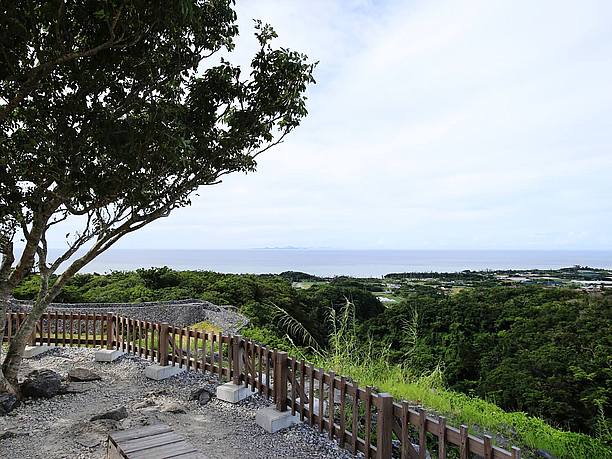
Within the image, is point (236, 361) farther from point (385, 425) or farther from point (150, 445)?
point (385, 425)

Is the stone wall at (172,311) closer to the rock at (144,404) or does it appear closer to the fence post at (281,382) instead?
the rock at (144,404)

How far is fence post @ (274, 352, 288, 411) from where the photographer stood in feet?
17.9

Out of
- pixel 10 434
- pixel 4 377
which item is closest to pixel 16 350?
pixel 4 377

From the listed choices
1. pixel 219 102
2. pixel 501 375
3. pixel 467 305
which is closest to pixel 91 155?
pixel 219 102

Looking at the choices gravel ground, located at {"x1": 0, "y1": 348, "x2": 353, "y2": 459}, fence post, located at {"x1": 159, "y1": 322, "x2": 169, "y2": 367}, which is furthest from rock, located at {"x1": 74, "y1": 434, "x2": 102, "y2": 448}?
fence post, located at {"x1": 159, "y1": 322, "x2": 169, "y2": 367}

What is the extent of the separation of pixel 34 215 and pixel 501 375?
13.3 meters

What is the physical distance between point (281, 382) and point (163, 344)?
10.2 feet

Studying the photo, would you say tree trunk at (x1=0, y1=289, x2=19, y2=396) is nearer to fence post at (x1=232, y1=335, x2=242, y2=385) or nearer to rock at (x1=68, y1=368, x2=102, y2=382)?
rock at (x1=68, y1=368, x2=102, y2=382)

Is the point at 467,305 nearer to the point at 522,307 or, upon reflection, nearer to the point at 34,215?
the point at 522,307

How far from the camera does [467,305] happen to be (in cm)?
2102

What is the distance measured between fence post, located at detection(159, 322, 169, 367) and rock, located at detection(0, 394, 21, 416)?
218 cm

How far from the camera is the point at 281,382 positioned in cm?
549

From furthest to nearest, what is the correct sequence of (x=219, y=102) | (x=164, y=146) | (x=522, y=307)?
1. (x=522, y=307)
2. (x=219, y=102)
3. (x=164, y=146)

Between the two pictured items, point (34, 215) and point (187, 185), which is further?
point (187, 185)
